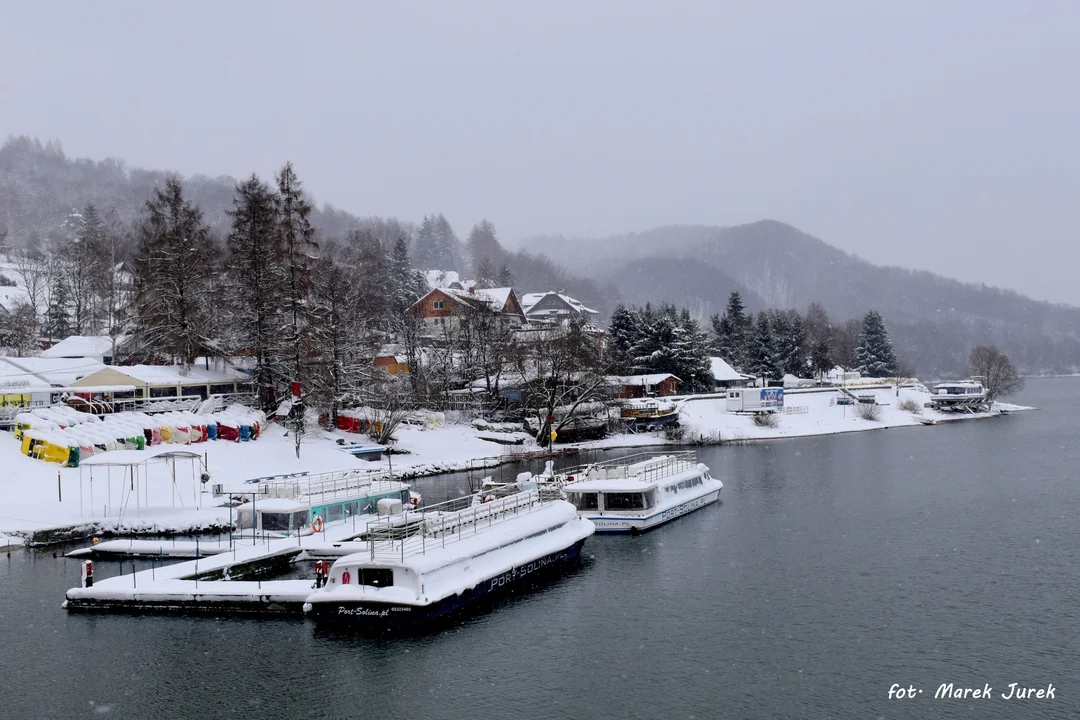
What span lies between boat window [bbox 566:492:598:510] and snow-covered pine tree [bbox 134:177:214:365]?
108 ft

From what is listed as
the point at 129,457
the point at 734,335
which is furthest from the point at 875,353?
the point at 129,457

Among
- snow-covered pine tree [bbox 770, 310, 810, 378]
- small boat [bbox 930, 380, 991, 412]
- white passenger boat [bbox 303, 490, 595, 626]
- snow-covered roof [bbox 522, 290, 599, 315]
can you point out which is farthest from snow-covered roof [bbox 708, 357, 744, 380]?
white passenger boat [bbox 303, 490, 595, 626]

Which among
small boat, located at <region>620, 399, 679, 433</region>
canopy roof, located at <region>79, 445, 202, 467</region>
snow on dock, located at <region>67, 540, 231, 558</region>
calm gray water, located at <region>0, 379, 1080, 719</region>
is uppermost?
canopy roof, located at <region>79, 445, 202, 467</region>

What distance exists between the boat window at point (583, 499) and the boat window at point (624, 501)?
2.44 ft

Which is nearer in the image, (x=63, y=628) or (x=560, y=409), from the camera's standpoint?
(x=63, y=628)

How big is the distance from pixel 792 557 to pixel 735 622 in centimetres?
853

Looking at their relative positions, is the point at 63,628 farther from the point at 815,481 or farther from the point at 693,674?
the point at 815,481

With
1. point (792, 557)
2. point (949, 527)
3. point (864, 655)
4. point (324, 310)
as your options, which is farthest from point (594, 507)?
point (324, 310)

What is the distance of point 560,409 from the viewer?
3095 inches

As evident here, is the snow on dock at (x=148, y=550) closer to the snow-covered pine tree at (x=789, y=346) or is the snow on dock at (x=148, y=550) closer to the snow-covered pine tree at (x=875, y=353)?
the snow-covered pine tree at (x=789, y=346)

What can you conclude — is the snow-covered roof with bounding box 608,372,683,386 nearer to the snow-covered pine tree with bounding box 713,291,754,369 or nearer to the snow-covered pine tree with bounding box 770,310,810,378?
the snow-covered pine tree with bounding box 713,291,754,369

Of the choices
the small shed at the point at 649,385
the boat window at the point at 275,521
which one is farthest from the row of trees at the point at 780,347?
the boat window at the point at 275,521

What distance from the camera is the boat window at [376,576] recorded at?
87.8 feet

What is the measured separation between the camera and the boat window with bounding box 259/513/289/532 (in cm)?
3766
